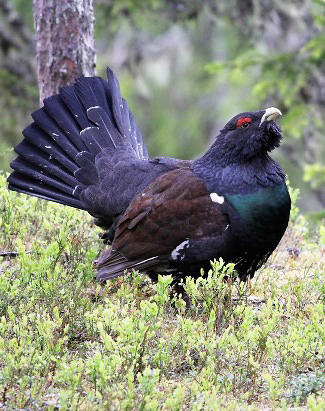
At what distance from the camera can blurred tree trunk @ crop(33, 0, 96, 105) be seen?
26.2ft

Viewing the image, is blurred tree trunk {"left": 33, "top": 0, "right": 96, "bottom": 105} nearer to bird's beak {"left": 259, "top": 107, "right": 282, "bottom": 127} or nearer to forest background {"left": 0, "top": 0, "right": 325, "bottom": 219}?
forest background {"left": 0, "top": 0, "right": 325, "bottom": 219}

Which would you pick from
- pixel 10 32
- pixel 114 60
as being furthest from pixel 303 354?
pixel 114 60

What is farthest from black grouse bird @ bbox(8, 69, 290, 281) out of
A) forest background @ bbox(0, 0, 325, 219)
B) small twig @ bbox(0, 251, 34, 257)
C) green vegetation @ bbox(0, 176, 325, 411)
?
forest background @ bbox(0, 0, 325, 219)

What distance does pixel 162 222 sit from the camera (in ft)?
20.5

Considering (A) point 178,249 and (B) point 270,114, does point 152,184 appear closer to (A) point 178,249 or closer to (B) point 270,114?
(A) point 178,249

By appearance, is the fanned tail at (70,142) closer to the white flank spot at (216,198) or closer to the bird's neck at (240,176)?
the bird's neck at (240,176)

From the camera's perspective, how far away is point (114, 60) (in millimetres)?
20125

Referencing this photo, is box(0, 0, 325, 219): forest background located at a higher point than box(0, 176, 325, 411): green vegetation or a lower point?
higher

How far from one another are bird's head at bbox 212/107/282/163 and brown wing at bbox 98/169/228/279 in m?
0.40

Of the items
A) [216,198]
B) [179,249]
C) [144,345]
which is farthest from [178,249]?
[144,345]

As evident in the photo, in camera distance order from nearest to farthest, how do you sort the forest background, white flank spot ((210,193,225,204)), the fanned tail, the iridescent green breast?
1. the iridescent green breast
2. white flank spot ((210,193,225,204))
3. the fanned tail
4. the forest background

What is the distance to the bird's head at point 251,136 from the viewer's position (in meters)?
6.20

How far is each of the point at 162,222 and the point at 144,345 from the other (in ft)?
5.49

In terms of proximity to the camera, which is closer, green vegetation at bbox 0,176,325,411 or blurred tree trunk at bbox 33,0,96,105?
green vegetation at bbox 0,176,325,411
